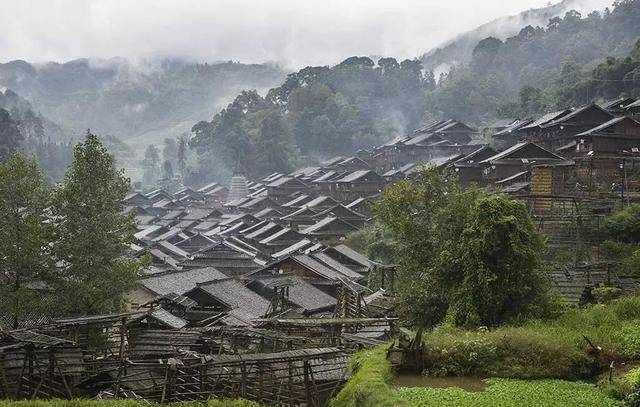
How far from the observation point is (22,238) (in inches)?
1021

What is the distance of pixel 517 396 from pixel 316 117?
97.6 meters

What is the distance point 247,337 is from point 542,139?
3973 centimetres

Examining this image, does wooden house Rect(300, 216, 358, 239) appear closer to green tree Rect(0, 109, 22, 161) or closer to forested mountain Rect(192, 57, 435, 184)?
green tree Rect(0, 109, 22, 161)

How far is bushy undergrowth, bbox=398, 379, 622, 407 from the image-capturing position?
15344 millimetres

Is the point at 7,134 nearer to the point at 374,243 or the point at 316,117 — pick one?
the point at 316,117

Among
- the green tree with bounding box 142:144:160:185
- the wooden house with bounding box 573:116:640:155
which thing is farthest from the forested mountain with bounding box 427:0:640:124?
the green tree with bounding box 142:144:160:185

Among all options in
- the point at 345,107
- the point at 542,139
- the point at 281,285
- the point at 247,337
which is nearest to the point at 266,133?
the point at 345,107

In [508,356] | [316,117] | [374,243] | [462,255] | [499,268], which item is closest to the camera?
[508,356]

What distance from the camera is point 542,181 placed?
131ft

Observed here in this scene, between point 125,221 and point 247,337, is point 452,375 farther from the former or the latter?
point 125,221

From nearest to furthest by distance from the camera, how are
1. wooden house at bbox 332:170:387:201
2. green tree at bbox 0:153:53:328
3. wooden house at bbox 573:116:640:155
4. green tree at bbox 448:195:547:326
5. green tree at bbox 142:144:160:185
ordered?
green tree at bbox 448:195:547:326 → green tree at bbox 0:153:53:328 → wooden house at bbox 573:116:640:155 → wooden house at bbox 332:170:387:201 → green tree at bbox 142:144:160:185

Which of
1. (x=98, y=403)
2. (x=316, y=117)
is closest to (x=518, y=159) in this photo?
(x=98, y=403)

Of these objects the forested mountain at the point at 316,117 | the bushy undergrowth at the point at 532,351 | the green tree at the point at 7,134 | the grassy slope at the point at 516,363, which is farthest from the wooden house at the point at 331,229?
the forested mountain at the point at 316,117

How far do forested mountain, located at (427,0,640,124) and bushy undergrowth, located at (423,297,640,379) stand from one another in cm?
7238
